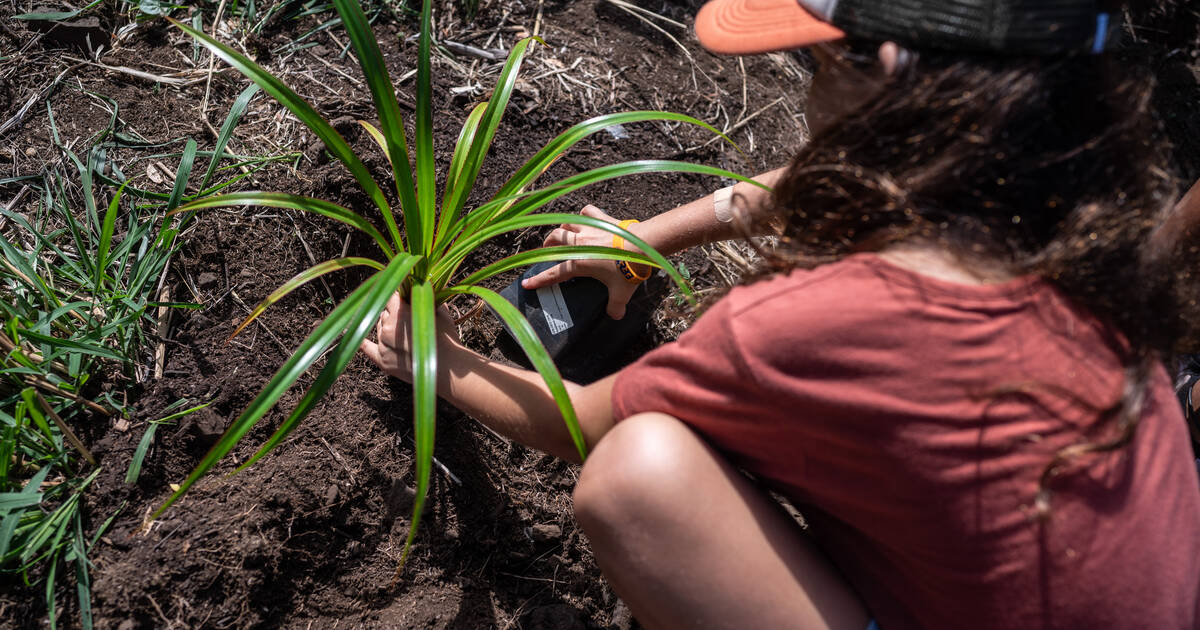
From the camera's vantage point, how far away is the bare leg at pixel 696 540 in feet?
2.87

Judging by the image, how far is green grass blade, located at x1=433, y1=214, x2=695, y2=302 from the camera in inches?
38.3

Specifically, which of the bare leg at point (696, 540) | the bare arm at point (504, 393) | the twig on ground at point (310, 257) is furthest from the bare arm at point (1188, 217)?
the twig on ground at point (310, 257)

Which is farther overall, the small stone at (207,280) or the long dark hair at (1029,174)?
the small stone at (207,280)

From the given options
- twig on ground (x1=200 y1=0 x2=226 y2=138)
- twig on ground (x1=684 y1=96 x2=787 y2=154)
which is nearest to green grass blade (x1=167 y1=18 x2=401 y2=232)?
twig on ground (x1=200 y1=0 x2=226 y2=138)

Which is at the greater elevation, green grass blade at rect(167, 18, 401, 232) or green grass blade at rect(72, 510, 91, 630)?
green grass blade at rect(167, 18, 401, 232)

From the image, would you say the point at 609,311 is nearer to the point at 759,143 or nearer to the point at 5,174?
the point at 759,143

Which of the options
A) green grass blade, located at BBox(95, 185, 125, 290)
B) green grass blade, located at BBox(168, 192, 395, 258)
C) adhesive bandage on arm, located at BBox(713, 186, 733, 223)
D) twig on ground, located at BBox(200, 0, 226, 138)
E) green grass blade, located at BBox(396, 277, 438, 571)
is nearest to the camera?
green grass blade, located at BBox(396, 277, 438, 571)

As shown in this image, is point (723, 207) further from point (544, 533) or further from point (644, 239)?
point (544, 533)

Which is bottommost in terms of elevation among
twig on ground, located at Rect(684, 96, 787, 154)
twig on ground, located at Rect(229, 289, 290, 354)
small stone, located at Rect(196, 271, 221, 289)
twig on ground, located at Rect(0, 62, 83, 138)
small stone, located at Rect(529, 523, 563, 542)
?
small stone, located at Rect(529, 523, 563, 542)

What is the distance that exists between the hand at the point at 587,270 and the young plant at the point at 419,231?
171 millimetres

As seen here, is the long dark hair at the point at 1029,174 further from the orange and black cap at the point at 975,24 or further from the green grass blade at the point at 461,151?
the green grass blade at the point at 461,151

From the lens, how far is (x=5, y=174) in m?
1.29

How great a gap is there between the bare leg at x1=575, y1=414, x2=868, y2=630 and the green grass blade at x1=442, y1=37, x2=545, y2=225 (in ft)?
1.53

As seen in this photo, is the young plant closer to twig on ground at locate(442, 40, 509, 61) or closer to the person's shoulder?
the person's shoulder
